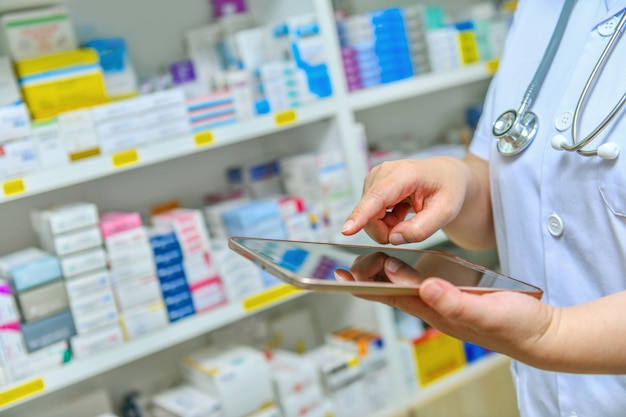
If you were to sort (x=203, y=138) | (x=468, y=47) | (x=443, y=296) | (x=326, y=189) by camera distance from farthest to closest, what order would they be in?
1. (x=468, y=47)
2. (x=326, y=189)
3. (x=203, y=138)
4. (x=443, y=296)

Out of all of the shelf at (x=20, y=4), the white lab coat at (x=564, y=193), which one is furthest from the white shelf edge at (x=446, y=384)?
the shelf at (x=20, y=4)

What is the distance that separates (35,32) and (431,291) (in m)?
1.34

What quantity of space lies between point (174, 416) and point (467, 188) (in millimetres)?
1044

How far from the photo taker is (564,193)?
2.94 ft

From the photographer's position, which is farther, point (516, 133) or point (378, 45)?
point (378, 45)

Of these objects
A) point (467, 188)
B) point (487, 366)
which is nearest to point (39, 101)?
point (467, 188)

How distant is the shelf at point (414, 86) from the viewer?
1970 mm

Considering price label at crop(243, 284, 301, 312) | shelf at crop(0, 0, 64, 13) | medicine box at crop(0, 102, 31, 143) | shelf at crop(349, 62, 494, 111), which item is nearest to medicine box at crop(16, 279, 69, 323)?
medicine box at crop(0, 102, 31, 143)

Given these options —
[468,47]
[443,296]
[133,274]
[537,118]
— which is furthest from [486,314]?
[468,47]

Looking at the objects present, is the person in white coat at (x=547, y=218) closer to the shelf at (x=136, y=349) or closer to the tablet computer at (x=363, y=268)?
the tablet computer at (x=363, y=268)

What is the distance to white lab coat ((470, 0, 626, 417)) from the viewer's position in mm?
852

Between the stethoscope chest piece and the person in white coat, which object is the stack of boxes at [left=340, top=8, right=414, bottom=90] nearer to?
the person in white coat

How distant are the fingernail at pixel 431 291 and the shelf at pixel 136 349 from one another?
1117 mm

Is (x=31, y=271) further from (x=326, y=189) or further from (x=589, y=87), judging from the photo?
(x=589, y=87)
